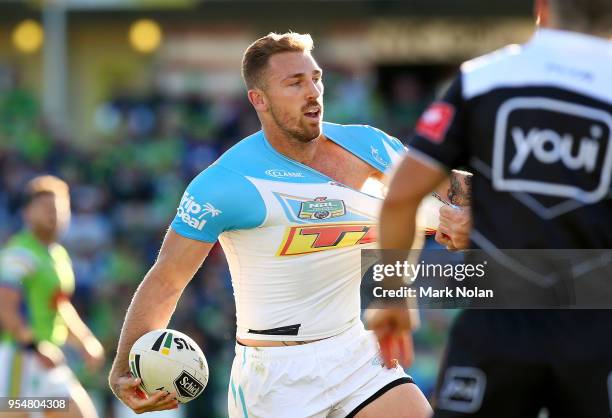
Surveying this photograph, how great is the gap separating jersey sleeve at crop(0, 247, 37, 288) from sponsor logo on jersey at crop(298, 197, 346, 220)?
5.17 metres

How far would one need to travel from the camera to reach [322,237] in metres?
6.12

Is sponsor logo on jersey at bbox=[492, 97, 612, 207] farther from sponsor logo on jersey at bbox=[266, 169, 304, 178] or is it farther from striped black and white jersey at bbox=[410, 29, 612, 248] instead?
sponsor logo on jersey at bbox=[266, 169, 304, 178]

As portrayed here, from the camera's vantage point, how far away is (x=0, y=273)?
1062 centimetres

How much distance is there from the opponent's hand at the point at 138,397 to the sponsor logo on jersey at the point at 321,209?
1084mm

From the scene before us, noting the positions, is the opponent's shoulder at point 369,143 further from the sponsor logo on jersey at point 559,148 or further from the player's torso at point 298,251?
the sponsor logo on jersey at point 559,148

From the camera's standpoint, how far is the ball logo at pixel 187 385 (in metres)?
5.99

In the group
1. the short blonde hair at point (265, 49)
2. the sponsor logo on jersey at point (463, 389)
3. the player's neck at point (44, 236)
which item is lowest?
the player's neck at point (44, 236)

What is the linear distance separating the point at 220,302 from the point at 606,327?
13.4 m

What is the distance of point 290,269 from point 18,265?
17.3 feet

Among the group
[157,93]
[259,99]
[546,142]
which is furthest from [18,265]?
[157,93]

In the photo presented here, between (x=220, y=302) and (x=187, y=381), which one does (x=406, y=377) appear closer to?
(x=187, y=381)

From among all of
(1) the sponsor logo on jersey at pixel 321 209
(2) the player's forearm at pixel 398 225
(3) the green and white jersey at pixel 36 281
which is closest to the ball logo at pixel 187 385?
(1) the sponsor logo on jersey at pixel 321 209
